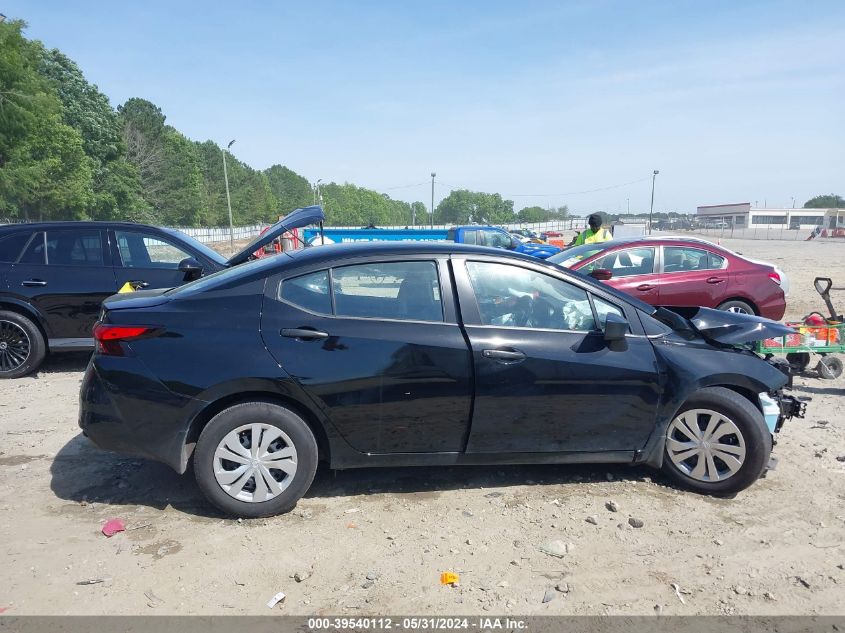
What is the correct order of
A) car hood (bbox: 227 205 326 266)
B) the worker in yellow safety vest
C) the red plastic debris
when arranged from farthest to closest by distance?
the worker in yellow safety vest
car hood (bbox: 227 205 326 266)
the red plastic debris

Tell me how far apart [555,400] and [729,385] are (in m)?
1.24

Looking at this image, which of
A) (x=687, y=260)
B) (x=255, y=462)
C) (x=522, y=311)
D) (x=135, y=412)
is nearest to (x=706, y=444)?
(x=522, y=311)

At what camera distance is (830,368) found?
643 cm

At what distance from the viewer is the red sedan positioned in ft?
26.2

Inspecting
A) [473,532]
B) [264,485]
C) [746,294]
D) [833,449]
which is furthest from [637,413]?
[746,294]

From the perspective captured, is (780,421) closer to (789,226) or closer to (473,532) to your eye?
(473,532)

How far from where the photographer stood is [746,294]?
316 inches

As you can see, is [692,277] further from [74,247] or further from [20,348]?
[20,348]

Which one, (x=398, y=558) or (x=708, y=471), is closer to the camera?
(x=398, y=558)

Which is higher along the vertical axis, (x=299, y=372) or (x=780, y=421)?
(x=299, y=372)

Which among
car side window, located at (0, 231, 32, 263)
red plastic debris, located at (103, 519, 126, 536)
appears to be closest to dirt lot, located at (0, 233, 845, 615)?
red plastic debris, located at (103, 519, 126, 536)

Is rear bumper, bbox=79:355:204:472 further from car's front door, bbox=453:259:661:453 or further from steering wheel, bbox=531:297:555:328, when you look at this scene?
steering wheel, bbox=531:297:555:328

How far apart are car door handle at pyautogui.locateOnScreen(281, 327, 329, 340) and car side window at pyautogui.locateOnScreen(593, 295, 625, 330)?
1746 millimetres

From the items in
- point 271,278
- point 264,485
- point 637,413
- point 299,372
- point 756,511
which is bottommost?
point 756,511
